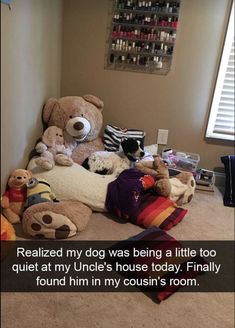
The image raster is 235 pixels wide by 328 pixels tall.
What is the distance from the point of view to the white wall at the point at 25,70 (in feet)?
1.52

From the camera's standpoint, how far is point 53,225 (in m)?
1.21

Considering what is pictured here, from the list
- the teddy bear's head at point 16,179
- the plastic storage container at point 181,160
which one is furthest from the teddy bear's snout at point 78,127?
the teddy bear's head at point 16,179

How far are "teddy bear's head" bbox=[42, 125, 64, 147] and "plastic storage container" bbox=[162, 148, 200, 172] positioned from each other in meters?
0.70

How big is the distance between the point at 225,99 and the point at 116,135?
2.51 ft

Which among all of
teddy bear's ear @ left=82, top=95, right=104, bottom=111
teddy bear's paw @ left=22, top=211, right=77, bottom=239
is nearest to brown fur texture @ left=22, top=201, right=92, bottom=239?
teddy bear's paw @ left=22, top=211, right=77, bottom=239

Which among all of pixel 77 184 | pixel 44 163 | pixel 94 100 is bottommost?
pixel 77 184

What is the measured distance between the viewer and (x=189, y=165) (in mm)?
1988

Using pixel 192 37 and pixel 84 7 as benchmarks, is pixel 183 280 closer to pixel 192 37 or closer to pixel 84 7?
pixel 192 37

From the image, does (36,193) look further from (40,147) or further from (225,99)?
(225,99)

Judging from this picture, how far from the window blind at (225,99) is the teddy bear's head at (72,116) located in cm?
82

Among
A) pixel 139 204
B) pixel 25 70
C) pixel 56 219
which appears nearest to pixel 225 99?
pixel 139 204

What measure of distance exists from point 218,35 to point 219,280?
4.59 feet

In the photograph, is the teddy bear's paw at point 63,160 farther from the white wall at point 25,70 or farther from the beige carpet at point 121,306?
the beige carpet at point 121,306

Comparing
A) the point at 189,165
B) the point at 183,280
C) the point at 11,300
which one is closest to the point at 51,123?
the point at 189,165
